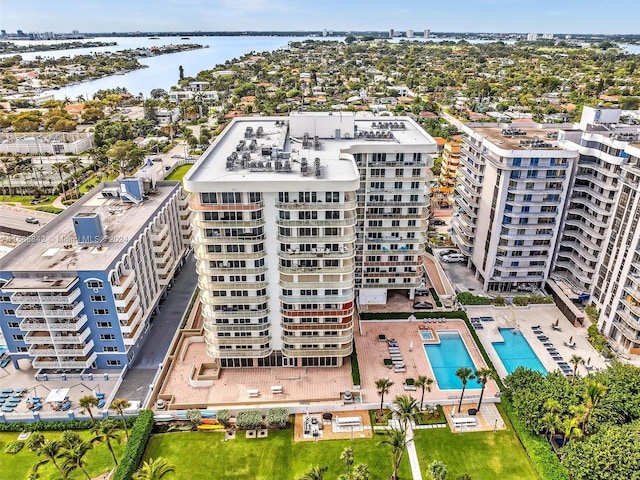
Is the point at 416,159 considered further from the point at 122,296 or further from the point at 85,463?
the point at 85,463

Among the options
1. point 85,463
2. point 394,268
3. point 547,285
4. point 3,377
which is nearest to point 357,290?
point 394,268

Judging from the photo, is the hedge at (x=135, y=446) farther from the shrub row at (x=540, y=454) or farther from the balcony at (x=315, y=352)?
the shrub row at (x=540, y=454)

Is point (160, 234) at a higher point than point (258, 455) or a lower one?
higher

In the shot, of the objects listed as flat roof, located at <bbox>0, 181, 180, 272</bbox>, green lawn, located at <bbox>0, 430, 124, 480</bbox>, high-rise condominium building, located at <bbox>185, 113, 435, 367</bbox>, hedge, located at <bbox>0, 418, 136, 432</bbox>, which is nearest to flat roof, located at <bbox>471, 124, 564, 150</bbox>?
high-rise condominium building, located at <bbox>185, 113, 435, 367</bbox>

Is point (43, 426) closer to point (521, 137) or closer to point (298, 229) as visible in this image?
point (298, 229)

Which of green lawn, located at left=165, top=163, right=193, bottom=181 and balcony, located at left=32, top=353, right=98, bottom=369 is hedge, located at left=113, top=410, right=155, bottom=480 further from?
green lawn, located at left=165, top=163, right=193, bottom=181

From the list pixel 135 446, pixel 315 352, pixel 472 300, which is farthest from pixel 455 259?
pixel 135 446
